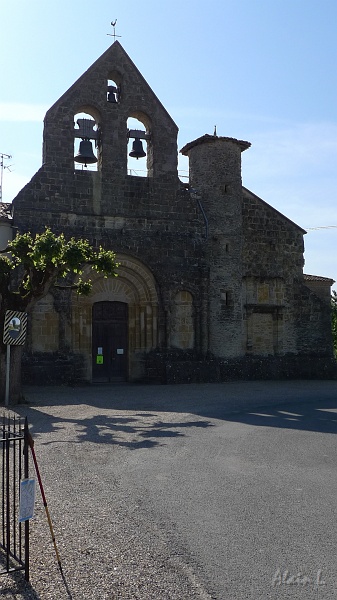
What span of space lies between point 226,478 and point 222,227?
1720cm

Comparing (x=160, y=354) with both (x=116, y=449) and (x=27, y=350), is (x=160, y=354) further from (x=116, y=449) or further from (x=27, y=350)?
(x=116, y=449)

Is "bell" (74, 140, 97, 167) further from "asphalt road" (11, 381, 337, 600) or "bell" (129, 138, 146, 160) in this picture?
"asphalt road" (11, 381, 337, 600)

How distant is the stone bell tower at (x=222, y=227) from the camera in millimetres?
24078

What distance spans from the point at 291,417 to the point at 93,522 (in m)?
8.61

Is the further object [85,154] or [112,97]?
[112,97]

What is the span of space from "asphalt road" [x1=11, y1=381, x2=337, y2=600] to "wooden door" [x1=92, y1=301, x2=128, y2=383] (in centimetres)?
546

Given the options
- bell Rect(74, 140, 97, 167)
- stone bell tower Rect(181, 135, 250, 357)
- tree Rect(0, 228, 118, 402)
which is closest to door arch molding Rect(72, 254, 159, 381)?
stone bell tower Rect(181, 135, 250, 357)

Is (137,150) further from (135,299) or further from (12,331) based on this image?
(12,331)

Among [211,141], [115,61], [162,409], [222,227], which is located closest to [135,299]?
[222,227]

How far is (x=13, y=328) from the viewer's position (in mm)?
15633

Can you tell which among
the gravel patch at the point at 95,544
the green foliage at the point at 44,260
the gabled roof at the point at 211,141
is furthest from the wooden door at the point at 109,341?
the gravel patch at the point at 95,544

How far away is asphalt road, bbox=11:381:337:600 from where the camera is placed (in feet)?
16.6

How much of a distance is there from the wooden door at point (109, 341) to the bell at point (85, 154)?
16.6ft

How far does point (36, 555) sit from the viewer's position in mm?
5344
